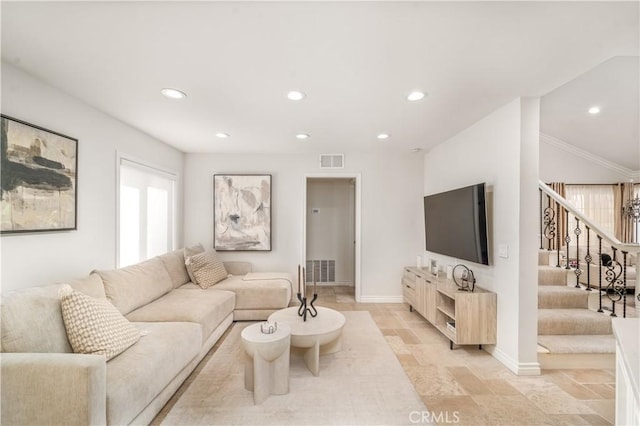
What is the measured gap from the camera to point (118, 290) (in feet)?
7.94

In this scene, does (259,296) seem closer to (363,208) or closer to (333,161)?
(363,208)

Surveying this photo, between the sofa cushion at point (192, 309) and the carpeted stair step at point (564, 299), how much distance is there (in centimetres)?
→ 354

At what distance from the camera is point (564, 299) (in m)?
2.98

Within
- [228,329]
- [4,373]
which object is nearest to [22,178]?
[4,373]

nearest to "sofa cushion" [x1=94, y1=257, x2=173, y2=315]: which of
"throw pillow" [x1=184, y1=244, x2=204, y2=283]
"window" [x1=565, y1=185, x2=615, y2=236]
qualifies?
"throw pillow" [x1=184, y1=244, x2=204, y2=283]

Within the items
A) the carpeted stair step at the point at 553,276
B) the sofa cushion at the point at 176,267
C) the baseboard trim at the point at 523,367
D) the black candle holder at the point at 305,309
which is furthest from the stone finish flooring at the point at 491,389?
the sofa cushion at the point at 176,267

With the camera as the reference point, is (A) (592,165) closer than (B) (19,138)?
No

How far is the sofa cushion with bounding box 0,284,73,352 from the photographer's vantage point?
1.49 metres

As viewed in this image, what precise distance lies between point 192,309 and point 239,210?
2.05 m

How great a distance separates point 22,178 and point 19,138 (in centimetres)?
28

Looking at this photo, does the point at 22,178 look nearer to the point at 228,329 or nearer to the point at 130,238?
the point at 130,238

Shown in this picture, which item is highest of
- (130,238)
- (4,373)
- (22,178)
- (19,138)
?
(19,138)

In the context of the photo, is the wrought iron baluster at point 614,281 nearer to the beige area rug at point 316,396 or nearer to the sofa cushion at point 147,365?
the beige area rug at point 316,396

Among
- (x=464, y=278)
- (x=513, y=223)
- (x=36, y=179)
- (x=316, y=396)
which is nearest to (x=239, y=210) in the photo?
(x=36, y=179)
